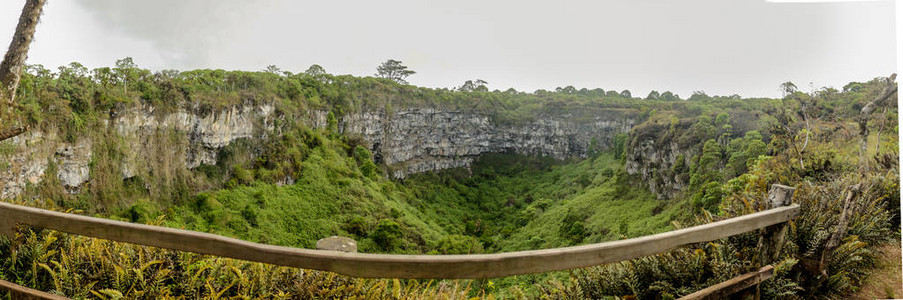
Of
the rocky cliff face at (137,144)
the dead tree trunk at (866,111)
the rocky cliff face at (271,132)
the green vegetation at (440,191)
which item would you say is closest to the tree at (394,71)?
the green vegetation at (440,191)

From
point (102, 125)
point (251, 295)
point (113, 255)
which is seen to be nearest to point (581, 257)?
point (251, 295)

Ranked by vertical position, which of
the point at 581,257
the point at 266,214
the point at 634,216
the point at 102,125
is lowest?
the point at 634,216

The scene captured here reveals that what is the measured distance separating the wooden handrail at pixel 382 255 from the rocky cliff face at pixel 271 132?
3595 mm

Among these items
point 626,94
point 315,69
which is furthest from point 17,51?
point 626,94

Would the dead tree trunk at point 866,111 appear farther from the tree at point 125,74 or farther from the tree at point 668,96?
the tree at point 668,96

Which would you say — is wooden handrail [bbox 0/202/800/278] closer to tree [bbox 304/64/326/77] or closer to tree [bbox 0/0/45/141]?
tree [bbox 0/0/45/141]

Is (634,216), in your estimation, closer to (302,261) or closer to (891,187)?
(891,187)

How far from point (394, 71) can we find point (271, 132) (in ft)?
71.1

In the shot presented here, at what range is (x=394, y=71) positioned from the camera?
44.5m

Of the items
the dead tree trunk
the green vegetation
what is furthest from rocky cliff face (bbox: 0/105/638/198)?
the dead tree trunk

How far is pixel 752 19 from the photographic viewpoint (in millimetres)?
12867

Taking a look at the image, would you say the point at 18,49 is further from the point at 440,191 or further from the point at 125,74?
the point at 440,191

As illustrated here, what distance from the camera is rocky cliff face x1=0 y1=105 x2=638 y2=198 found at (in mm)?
12719

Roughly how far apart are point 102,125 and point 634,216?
2528cm
